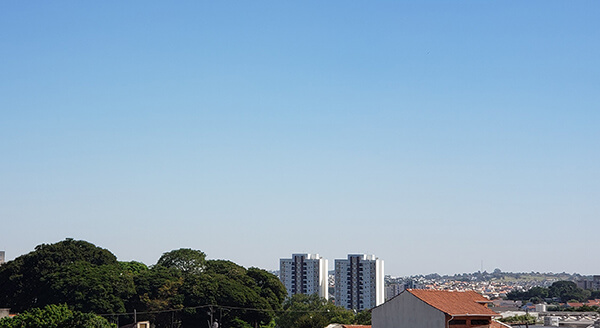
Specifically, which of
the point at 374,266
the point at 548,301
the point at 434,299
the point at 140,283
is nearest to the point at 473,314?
the point at 434,299

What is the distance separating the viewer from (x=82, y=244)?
8019cm

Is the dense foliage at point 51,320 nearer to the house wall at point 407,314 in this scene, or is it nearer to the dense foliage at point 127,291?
the house wall at point 407,314

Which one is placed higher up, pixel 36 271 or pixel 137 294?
pixel 36 271

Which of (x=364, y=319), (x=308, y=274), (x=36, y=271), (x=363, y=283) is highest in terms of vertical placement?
(x=36, y=271)

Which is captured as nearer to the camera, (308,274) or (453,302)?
(453,302)

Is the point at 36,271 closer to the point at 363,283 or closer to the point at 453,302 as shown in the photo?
the point at 453,302

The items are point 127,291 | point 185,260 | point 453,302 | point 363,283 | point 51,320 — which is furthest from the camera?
point 363,283

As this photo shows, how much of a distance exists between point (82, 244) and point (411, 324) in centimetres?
4554

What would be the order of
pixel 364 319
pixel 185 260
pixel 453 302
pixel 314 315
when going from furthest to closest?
pixel 185 260 < pixel 314 315 < pixel 364 319 < pixel 453 302

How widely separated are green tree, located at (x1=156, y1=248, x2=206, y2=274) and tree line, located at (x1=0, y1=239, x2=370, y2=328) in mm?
6580

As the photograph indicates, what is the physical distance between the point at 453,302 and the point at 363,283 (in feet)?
456

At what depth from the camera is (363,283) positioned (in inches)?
7239

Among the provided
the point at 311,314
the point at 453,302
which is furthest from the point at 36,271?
the point at 453,302

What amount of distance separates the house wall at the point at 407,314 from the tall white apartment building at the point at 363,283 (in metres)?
130
